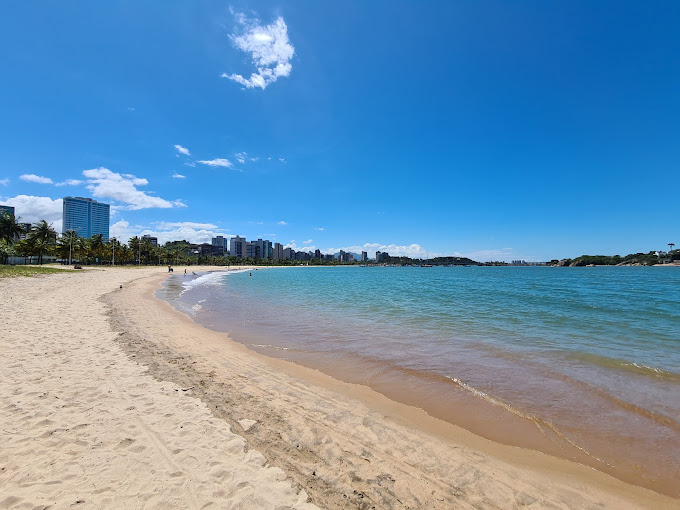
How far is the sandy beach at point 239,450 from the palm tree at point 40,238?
2887 inches

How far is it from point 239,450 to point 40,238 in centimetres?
8219

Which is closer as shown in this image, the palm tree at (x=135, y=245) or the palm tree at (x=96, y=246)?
the palm tree at (x=96, y=246)

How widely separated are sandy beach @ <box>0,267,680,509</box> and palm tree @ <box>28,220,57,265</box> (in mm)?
73317

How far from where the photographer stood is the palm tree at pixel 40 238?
6012cm

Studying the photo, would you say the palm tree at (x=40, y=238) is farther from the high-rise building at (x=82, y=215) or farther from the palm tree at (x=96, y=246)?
the high-rise building at (x=82, y=215)

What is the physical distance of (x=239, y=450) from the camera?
419 centimetres

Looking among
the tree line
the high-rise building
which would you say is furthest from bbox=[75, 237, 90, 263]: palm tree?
the high-rise building

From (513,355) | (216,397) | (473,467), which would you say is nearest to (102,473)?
(216,397)

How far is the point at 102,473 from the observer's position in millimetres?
3514

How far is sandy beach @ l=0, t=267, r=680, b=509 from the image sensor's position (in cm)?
338

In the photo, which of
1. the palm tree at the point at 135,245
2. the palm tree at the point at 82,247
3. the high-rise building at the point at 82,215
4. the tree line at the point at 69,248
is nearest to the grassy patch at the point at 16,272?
the tree line at the point at 69,248

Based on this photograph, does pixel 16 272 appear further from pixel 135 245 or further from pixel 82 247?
pixel 135 245

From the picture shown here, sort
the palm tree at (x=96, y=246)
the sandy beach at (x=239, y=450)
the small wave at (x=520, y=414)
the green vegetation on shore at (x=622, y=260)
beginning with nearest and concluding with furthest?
the sandy beach at (x=239, y=450) → the small wave at (x=520, y=414) → the palm tree at (x=96, y=246) → the green vegetation on shore at (x=622, y=260)

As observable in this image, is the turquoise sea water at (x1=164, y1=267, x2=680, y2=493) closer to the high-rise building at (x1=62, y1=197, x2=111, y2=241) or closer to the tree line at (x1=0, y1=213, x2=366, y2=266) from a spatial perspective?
the tree line at (x1=0, y1=213, x2=366, y2=266)
